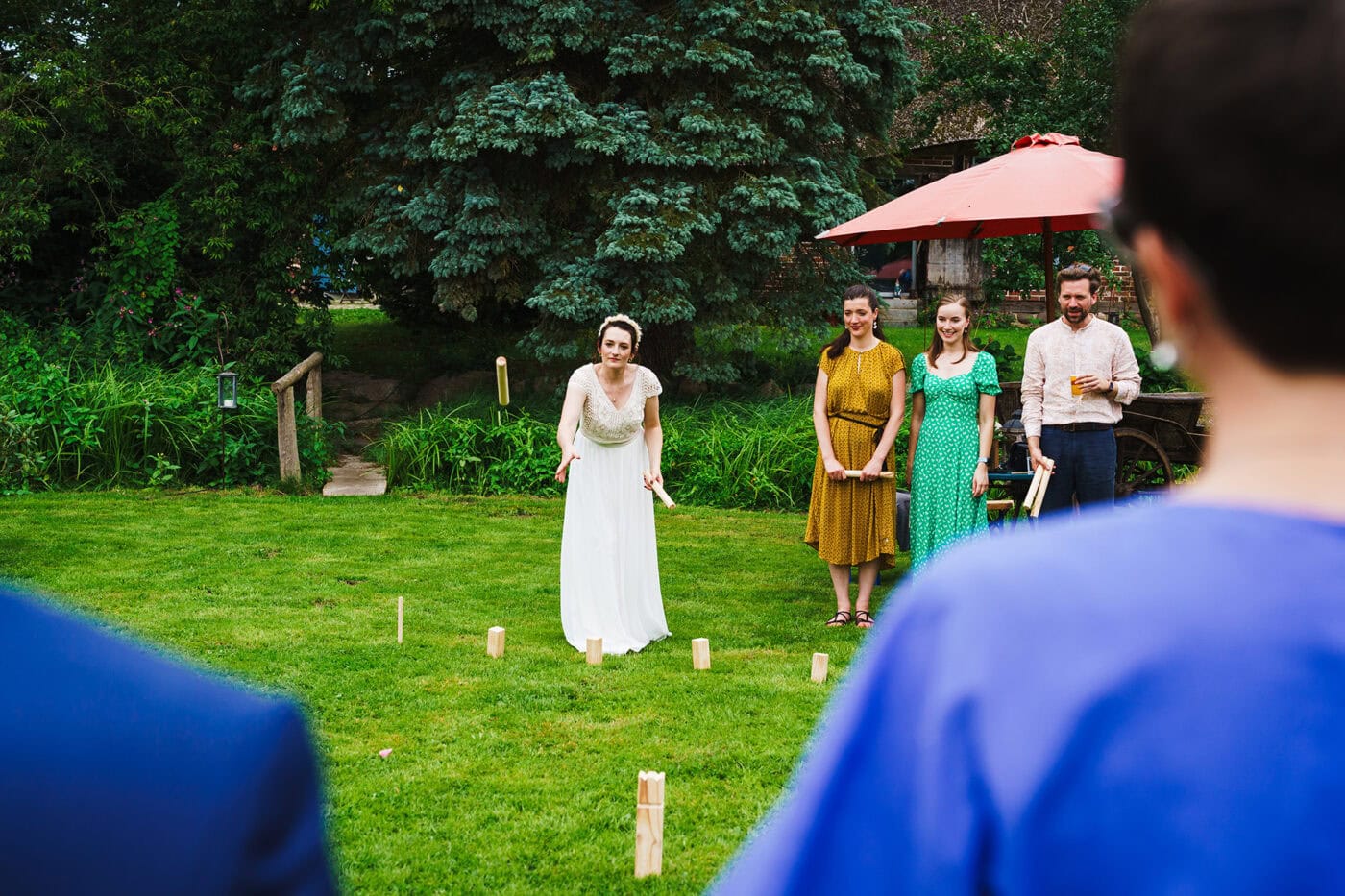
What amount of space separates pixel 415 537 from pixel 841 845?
10.3m

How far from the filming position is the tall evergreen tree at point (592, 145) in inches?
556

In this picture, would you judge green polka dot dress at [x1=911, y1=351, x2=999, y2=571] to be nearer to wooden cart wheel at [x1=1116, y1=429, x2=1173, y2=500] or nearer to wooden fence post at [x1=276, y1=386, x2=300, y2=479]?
wooden cart wheel at [x1=1116, y1=429, x2=1173, y2=500]

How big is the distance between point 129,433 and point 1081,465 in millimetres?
9437

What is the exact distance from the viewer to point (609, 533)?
785 cm

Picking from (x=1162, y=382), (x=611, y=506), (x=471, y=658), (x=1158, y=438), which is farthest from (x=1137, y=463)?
(x=1162, y=382)

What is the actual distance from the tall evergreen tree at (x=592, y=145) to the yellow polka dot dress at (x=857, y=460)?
19.9 feet

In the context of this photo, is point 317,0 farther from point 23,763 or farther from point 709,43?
point 23,763

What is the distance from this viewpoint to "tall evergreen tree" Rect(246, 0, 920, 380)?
14.1 m

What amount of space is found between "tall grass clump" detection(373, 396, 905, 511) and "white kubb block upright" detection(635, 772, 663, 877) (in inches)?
333

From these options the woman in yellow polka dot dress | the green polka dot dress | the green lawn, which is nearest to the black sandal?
the woman in yellow polka dot dress

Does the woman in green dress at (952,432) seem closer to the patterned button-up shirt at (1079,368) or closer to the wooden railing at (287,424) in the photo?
the patterned button-up shirt at (1079,368)

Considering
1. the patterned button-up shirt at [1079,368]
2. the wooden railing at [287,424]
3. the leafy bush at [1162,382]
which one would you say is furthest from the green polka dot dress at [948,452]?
the leafy bush at [1162,382]

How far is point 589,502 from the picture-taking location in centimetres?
784

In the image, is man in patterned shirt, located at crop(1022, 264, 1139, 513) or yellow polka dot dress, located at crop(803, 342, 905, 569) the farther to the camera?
yellow polka dot dress, located at crop(803, 342, 905, 569)
